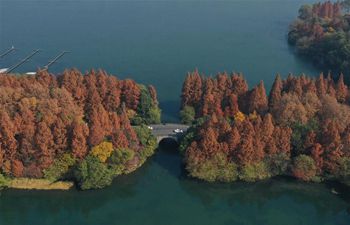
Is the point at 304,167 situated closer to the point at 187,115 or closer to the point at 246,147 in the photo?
the point at 246,147

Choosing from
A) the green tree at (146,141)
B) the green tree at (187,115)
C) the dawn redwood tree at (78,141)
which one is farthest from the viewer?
the green tree at (187,115)

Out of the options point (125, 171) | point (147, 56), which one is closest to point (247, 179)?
point (125, 171)

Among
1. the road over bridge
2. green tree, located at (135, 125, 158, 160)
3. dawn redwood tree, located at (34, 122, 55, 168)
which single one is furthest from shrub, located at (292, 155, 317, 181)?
dawn redwood tree, located at (34, 122, 55, 168)

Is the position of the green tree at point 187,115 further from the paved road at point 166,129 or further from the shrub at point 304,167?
the shrub at point 304,167

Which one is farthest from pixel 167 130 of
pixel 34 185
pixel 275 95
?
pixel 34 185

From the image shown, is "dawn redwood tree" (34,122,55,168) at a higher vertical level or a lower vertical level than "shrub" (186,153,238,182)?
higher

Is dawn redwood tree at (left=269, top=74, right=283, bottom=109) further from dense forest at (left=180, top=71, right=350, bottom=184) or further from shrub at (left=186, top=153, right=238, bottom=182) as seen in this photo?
shrub at (left=186, top=153, right=238, bottom=182)

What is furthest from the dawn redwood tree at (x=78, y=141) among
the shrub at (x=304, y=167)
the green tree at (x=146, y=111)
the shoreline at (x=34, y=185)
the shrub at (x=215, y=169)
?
the shrub at (x=304, y=167)
